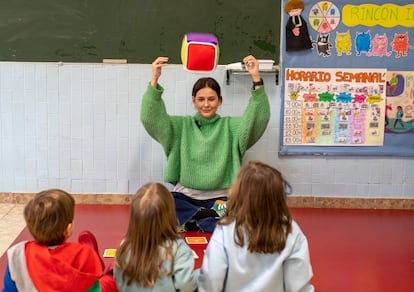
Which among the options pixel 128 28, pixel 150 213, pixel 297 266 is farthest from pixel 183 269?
pixel 128 28

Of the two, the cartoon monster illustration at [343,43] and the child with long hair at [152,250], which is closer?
the child with long hair at [152,250]

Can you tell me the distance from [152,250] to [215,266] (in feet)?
0.79

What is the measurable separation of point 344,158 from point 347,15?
0.98 m

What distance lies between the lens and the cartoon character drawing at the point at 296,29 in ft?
12.1

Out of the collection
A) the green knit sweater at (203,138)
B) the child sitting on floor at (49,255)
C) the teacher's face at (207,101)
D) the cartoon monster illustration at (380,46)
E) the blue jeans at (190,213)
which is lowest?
the blue jeans at (190,213)

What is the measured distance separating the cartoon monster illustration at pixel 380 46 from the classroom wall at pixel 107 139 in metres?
0.71

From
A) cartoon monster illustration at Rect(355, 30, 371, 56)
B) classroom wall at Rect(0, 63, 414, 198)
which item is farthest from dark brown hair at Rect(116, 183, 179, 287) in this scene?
cartoon monster illustration at Rect(355, 30, 371, 56)

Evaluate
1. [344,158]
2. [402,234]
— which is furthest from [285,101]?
[402,234]

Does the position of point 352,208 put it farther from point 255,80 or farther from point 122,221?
point 122,221

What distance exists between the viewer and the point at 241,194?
6.49ft

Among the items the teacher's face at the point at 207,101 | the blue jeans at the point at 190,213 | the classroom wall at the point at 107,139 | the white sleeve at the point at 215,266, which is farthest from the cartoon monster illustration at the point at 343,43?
the white sleeve at the point at 215,266

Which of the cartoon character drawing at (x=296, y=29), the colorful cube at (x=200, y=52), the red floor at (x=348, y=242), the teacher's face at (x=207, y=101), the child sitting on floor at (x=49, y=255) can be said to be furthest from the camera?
the cartoon character drawing at (x=296, y=29)

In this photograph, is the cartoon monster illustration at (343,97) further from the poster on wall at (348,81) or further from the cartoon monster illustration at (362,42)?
the cartoon monster illustration at (362,42)

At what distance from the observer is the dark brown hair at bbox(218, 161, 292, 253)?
1940mm
